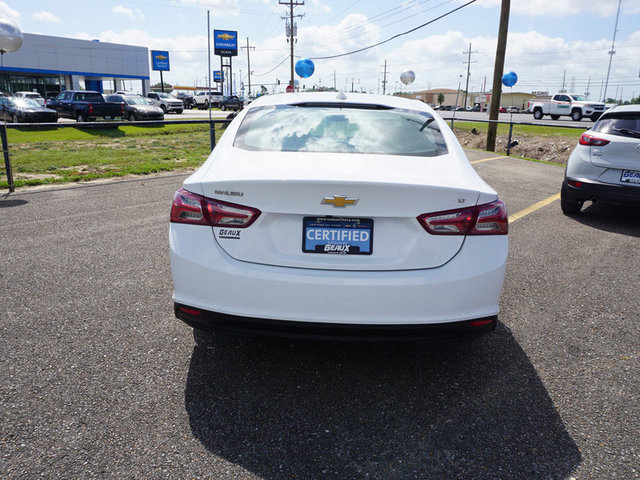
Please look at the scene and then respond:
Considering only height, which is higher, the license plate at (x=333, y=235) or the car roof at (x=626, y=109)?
the car roof at (x=626, y=109)

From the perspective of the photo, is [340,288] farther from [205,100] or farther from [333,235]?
[205,100]

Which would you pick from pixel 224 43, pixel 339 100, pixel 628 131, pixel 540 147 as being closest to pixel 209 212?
pixel 339 100

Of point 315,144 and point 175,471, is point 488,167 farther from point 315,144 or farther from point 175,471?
point 175,471

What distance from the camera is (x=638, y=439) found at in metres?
2.45

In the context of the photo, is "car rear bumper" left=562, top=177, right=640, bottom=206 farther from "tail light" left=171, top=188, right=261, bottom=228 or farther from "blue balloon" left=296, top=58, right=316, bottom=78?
"blue balloon" left=296, top=58, right=316, bottom=78

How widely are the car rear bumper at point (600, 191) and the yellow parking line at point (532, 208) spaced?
0.59 m

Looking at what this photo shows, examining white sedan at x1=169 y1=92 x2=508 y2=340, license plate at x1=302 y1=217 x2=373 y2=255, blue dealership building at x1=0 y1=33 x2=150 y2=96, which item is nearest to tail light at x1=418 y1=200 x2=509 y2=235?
white sedan at x1=169 y1=92 x2=508 y2=340

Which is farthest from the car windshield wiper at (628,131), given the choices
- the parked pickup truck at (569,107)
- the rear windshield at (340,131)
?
the parked pickup truck at (569,107)

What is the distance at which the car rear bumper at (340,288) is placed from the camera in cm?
250

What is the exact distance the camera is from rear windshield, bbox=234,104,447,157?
3143mm

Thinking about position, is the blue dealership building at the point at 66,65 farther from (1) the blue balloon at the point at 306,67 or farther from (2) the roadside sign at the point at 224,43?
(1) the blue balloon at the point at 306,67

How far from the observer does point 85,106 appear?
24.0 meters

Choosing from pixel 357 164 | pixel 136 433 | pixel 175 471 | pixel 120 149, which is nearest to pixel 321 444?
pixel 175 471

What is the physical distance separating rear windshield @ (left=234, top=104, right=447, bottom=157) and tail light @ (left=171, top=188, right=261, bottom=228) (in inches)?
25.0
